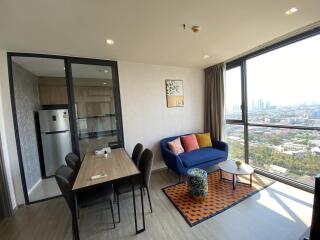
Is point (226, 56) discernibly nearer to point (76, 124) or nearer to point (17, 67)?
point (76, 124)

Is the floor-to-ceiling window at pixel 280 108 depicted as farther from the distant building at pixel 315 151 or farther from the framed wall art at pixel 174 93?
the framed wall art at pixel 174 93

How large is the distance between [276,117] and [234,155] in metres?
1.36

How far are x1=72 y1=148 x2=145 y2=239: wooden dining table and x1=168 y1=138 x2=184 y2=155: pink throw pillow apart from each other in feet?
3.47

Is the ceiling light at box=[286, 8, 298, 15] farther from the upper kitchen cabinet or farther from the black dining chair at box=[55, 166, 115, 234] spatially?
the upper kitchen cabinet

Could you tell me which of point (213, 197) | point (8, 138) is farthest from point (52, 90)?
point (213, 197)

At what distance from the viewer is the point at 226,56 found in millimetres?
3186

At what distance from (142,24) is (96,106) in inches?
76.0

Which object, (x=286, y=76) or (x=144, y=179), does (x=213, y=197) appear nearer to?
(x=144, y=179)

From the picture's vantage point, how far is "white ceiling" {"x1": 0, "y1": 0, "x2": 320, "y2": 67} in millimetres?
1515

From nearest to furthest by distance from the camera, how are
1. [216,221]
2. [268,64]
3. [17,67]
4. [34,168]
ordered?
[216,221] → [17,67] → [268,64] → [34,168]

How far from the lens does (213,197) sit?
95.1 inches

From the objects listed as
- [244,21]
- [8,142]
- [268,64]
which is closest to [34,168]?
[8,142]

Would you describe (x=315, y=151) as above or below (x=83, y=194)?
above

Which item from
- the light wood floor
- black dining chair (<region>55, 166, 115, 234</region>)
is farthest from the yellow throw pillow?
black dining chair (<region>55, 166, 115, 234</region>)
